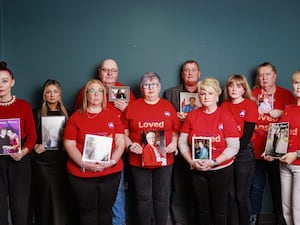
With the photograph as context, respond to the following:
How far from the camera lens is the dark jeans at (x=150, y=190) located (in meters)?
2.78

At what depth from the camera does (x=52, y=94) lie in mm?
2932

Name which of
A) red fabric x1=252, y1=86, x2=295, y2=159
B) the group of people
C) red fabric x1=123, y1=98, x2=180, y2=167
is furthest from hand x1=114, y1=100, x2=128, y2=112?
red fabric x1=252, y1=86, x2=295, y2=159

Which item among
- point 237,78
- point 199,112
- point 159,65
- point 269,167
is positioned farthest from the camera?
point 159,65

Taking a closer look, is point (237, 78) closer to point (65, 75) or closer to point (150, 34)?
point (150, 34)

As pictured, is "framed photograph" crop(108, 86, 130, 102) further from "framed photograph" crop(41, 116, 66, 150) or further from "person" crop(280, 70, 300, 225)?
"person" crop(280, 70, 300, 225)

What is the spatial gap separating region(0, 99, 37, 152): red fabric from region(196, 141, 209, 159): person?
130cm

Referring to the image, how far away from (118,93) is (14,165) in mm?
1029

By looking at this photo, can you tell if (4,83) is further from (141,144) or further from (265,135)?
(265,135)

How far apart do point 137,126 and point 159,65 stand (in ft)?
3.06

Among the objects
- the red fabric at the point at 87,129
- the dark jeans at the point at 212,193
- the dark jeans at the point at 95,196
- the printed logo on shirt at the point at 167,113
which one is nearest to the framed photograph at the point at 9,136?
the red fabric at the point at 87,129

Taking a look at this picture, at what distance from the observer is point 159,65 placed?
3467 millimetres

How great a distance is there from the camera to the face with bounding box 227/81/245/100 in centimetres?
286

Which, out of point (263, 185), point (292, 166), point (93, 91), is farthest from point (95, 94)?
point (263, 185)

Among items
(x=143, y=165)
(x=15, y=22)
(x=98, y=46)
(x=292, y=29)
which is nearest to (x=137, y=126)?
(x=143, y=165)
